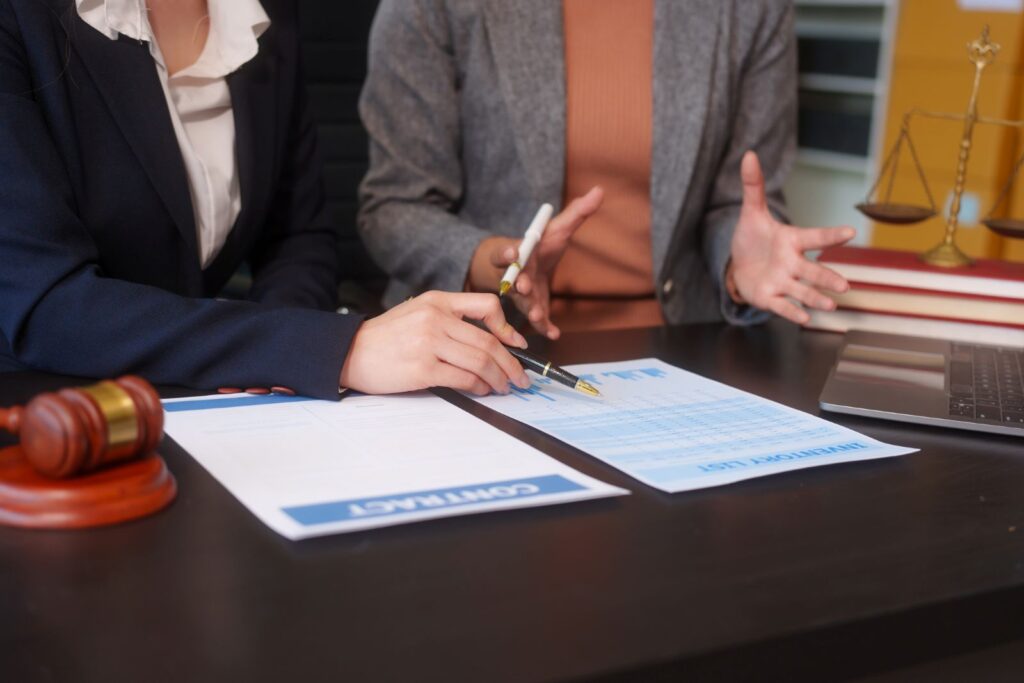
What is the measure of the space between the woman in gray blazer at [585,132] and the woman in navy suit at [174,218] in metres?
0.16

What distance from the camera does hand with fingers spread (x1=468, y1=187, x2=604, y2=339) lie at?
1.13 metres

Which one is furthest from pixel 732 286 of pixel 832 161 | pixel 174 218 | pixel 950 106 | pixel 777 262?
pixel 832 161

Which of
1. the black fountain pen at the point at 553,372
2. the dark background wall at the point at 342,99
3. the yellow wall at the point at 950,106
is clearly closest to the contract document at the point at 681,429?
the black fountain pen at the point at 553,372

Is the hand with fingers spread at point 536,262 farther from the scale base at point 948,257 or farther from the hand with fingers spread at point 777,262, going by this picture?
the scale base at point 948,257

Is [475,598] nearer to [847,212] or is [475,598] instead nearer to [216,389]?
[216,389]

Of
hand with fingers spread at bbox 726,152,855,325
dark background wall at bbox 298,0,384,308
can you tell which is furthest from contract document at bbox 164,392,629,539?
dark background wall at bbox 298,0,384,308

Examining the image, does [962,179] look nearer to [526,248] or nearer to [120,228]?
[526,248]

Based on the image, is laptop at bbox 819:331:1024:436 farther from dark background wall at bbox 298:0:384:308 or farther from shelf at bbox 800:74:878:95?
shelf at bbox 800:74:878:95

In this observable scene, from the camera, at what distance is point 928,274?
1.24 m

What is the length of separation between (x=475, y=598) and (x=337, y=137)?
4.90 feet

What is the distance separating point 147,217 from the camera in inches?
43.3

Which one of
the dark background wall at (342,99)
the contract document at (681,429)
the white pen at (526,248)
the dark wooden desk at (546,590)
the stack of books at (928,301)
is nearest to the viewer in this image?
the dark wooden desk at (546,590)

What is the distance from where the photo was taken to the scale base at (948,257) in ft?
4.17

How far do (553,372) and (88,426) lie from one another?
433 mm
